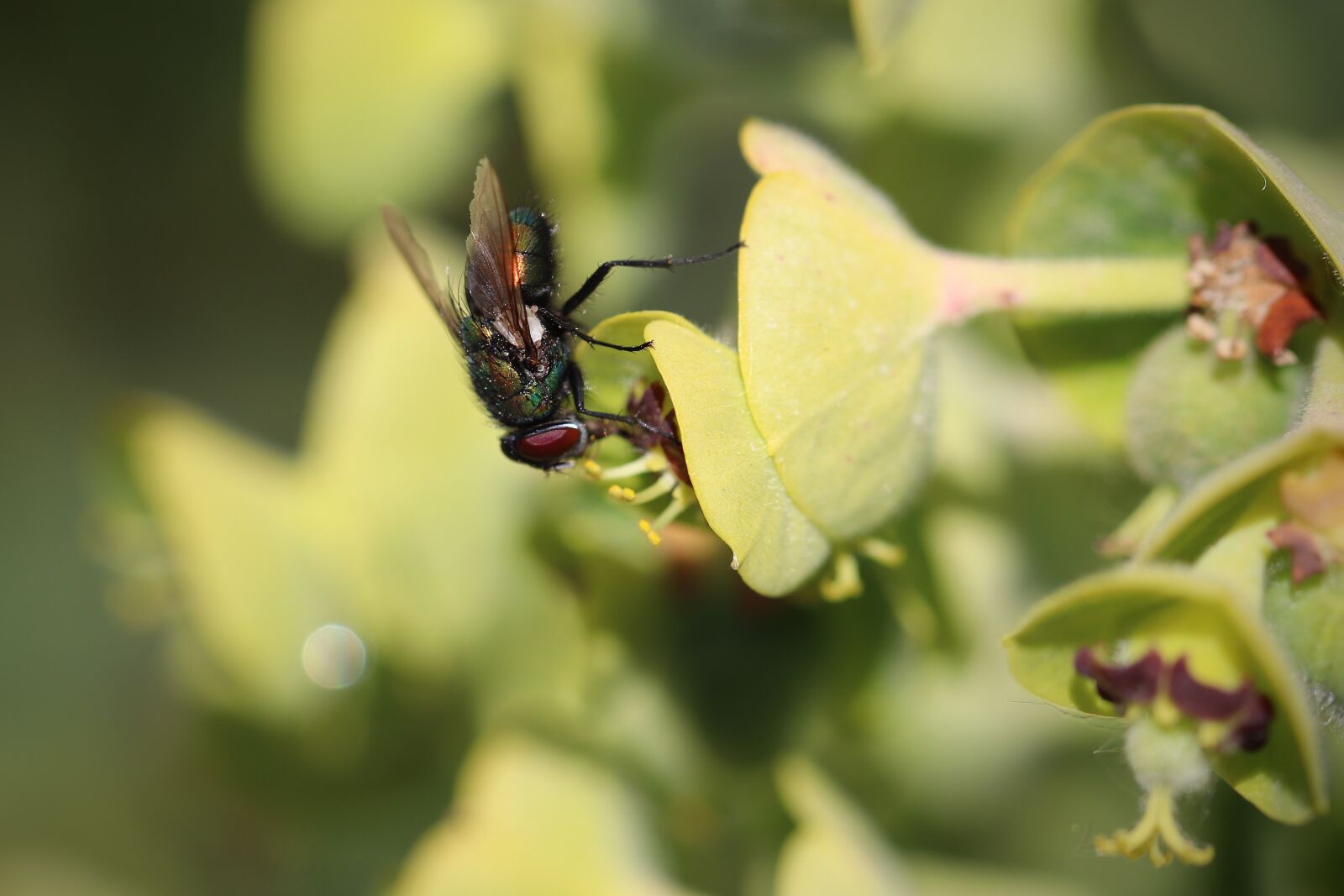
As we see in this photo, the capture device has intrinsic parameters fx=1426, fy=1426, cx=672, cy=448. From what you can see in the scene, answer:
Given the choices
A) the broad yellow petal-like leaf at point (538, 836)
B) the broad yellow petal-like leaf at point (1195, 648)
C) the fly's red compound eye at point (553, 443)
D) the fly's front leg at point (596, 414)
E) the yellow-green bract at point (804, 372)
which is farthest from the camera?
the broad yellow petal-like leaf at point (538, 836)

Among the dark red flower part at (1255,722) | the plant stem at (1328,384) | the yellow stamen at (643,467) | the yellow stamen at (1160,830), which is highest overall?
the plant stem at (1328,384)

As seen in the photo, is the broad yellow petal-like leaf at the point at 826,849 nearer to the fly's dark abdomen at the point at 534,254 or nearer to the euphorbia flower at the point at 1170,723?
the euphorbia flower at the point at 1170,723

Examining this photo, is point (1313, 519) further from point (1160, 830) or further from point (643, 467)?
point (643, 467)

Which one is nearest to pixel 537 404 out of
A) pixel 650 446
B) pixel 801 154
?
pixel 650 446

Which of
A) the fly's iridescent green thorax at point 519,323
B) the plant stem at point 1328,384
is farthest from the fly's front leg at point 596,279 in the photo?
the plant stem at point 1328,384

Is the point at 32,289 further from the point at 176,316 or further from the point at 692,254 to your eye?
the point at 692,254

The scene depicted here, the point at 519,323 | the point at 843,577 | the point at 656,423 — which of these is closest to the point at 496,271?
the point at 519,323
